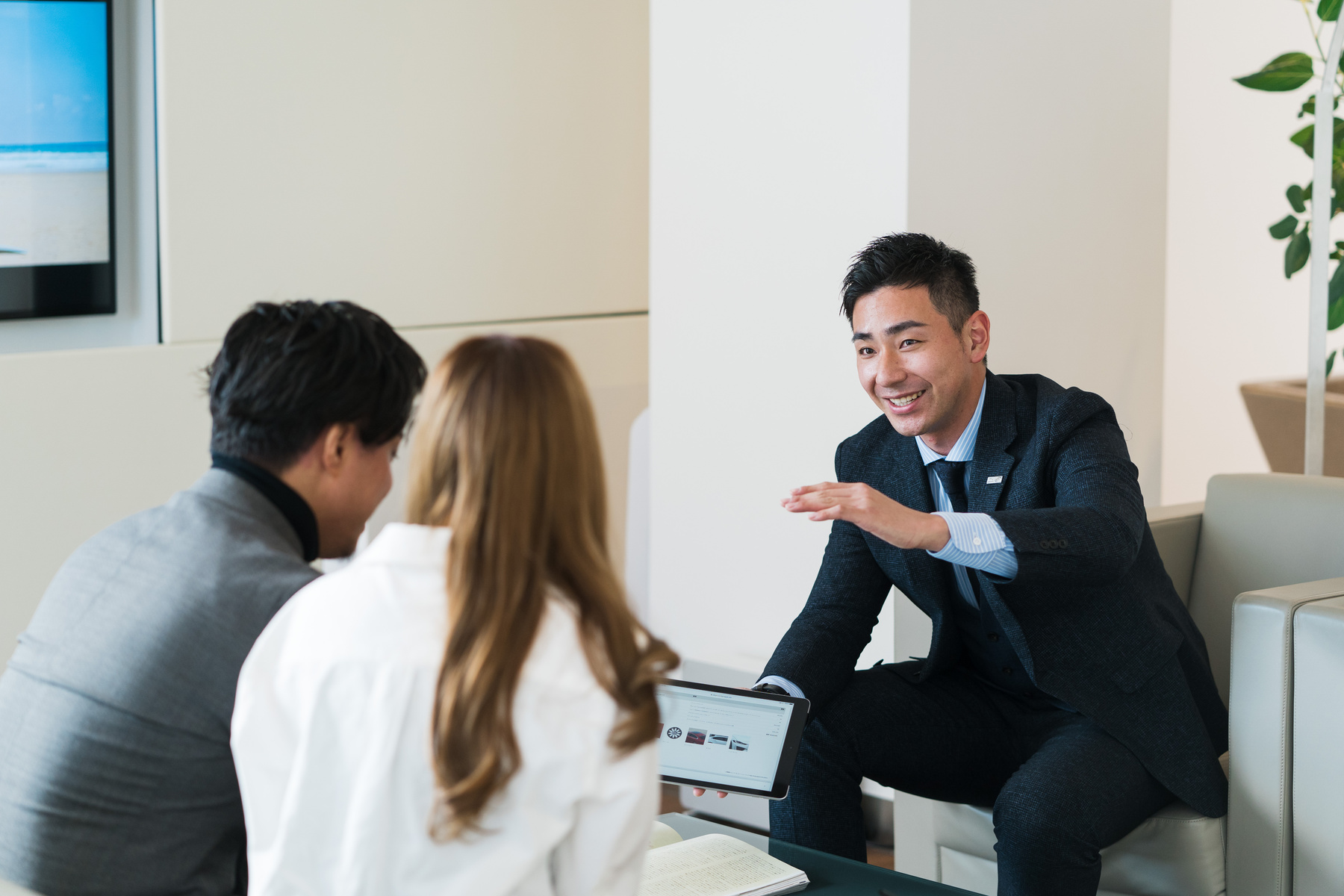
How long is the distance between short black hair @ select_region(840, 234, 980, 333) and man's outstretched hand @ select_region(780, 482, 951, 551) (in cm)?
43

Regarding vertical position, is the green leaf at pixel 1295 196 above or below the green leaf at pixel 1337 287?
above

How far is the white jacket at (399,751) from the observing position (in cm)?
98

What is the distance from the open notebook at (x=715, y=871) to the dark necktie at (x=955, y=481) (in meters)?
0.63

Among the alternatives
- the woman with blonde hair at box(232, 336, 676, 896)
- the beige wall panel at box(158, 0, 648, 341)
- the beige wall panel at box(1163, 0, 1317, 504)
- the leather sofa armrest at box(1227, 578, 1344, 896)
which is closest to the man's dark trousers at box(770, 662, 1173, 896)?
the leather sofa armrest at box(1227, 578, 1344, 896)

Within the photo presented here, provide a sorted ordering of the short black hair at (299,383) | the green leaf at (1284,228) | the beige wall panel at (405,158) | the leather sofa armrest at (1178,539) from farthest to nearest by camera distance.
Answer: the beige wall panel at (405,158) < the green leaf at (1284,228) < the leather sofa armrest at (1178,539) < the short black hair at (299,383)

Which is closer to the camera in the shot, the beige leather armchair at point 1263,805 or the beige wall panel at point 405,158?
the beige leather armchair at point 1263,805

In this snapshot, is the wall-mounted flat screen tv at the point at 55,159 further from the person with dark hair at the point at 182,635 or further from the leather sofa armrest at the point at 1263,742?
the leather sofa armrest at the point at 1263,742

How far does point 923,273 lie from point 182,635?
3.95 feet

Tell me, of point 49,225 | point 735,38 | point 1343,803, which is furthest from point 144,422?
point 1343,803

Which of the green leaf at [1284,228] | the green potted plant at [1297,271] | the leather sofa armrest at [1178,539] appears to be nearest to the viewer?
the leather sofa armrest at [1178,539]

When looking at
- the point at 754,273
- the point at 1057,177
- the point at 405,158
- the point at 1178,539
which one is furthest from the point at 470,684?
the point at 405,158

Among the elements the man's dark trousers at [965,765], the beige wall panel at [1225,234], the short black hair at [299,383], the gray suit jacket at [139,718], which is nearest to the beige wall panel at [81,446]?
the man's dark trousers at [965,765]

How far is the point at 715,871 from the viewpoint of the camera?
1.62 metres

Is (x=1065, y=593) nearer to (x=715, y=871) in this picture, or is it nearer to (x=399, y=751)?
(x=715, y=871)
